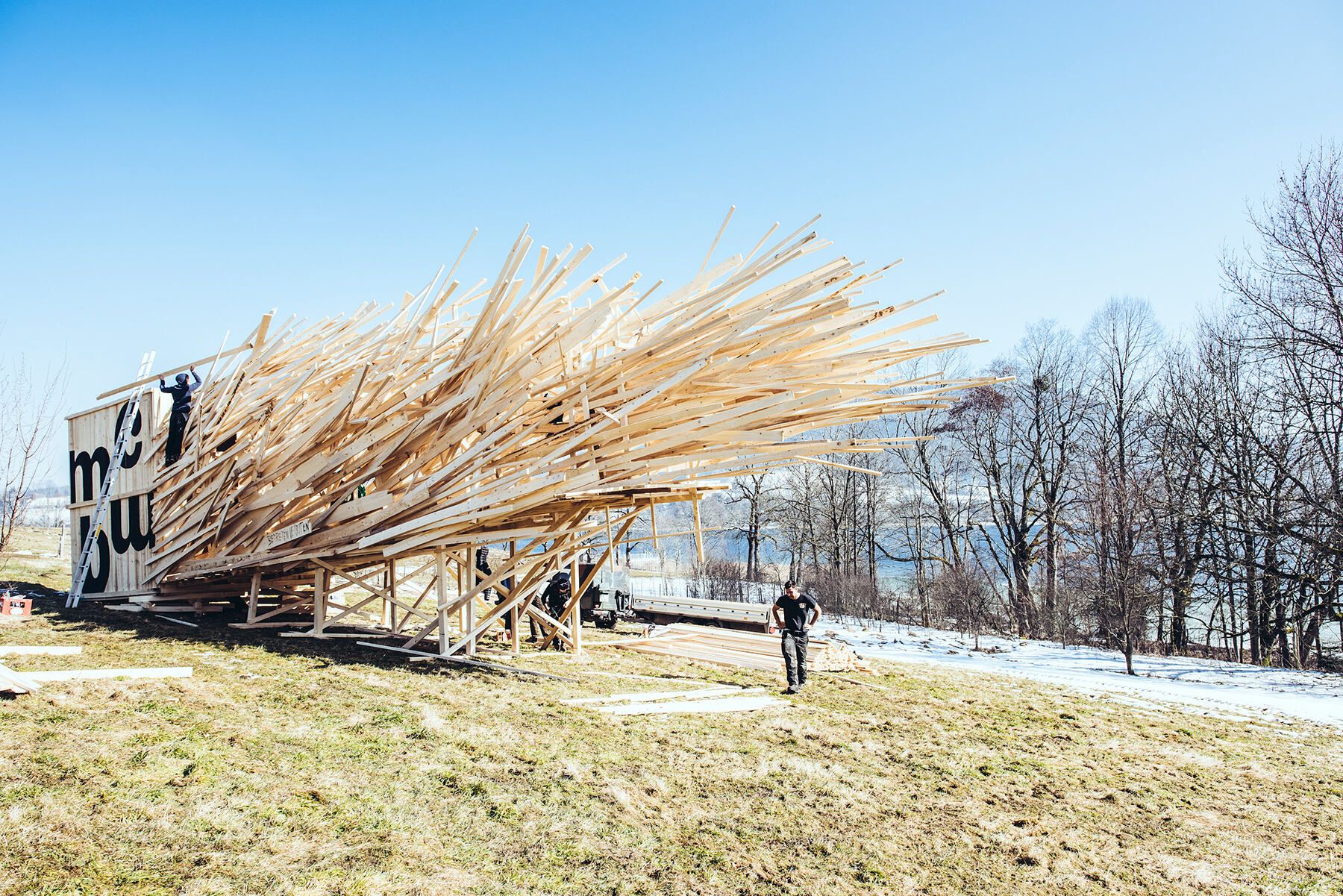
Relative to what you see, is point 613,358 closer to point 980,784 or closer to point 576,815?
point 576,815

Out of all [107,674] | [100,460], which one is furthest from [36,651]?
[100,460]

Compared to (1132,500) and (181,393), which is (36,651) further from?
(1132,500)

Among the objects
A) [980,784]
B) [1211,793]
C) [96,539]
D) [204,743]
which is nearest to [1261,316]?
[1211,793]

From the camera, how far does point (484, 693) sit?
22.9ft

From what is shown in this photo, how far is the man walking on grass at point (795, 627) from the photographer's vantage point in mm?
8312

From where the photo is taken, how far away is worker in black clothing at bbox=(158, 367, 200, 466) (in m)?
9.12

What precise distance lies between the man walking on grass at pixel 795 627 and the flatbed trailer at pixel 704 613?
17.5ft

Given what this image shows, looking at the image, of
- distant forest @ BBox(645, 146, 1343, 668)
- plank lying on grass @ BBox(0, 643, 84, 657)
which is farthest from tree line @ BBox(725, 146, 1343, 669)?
plank lying on grass @ BBox(0, 643, 84, 657)

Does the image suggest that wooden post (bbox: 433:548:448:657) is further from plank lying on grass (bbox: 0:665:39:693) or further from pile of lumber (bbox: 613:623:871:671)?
plank lying on grass (bbox: 0:665:39:693)

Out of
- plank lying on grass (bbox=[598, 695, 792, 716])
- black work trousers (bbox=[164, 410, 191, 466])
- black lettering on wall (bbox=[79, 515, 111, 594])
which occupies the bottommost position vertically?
plank lying on grass (bbox=[598, 695, 792, 716])

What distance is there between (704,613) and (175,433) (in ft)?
31.6

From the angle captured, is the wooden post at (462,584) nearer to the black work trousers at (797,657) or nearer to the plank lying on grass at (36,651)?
the plank lying on grass at (36,651)

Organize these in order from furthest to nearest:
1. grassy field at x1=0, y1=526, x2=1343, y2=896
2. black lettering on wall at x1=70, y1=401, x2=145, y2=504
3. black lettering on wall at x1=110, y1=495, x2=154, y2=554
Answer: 1. black lettering on wall at x1=70, y1=401, x2=145, y2=504
2. black lettering on wall at x1=110, y1=495, x2=154, y2=554
3. grassy field at x1=0, y1=526, x2=1343, y2=896

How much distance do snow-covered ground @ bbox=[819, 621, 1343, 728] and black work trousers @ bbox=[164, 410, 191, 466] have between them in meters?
10.5
